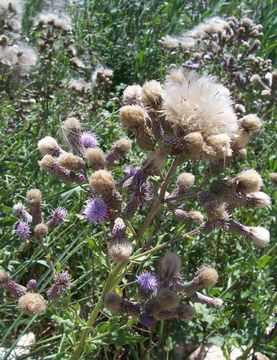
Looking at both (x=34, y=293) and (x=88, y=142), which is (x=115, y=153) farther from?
(x=34, y=293)

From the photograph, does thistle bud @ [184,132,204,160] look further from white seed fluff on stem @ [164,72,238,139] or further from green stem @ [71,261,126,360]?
green stem @ [71,261,126,360]

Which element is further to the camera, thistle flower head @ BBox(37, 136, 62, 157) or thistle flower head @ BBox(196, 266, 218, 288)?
thistle flower head @ BBox(37, 136, 62, 157)

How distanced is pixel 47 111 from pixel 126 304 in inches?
84.1

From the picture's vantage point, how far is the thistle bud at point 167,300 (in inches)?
74.8

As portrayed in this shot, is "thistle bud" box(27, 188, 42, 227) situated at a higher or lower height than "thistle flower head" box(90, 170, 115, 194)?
lower

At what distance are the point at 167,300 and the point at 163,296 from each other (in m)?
0.02

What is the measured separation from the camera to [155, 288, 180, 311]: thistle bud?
1900 millimetres

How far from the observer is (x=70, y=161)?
6.63 feet

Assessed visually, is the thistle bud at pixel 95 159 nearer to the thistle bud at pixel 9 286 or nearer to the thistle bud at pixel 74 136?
the thistle bud at pixel 74 136

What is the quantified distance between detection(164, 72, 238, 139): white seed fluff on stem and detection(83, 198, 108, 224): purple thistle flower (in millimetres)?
313

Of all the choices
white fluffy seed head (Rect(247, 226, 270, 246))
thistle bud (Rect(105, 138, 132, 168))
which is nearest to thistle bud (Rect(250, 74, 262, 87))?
thistle bud (Rect(105, 138, 132, 168))

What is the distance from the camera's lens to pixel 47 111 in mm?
3893

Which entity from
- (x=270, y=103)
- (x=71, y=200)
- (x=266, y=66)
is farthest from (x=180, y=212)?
(x=266, y=66)

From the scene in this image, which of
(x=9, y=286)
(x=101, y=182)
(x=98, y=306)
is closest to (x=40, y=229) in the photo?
(x=9, y=286)
